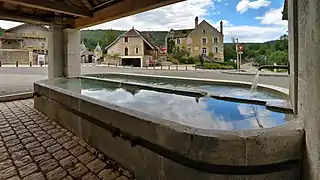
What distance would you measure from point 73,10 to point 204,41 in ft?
95.3

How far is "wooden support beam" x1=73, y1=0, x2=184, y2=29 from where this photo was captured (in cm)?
418

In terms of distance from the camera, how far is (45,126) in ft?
12.7

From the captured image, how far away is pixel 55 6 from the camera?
4.93 metres

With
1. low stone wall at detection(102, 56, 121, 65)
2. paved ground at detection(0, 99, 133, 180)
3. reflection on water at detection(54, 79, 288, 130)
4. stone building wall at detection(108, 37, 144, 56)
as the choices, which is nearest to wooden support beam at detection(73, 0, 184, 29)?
reflection on water at detection(54, 79, 288, 130)

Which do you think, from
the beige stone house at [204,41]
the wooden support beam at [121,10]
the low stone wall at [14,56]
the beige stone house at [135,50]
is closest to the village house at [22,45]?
the low stone wall at [14,56]

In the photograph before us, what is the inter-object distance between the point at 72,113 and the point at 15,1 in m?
2.32

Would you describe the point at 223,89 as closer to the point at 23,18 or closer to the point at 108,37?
the point at 23,18

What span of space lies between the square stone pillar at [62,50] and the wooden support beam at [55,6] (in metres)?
1.53

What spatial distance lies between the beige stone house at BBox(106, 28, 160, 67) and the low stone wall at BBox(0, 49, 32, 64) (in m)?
9.60

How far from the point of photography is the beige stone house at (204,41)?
1292 inches

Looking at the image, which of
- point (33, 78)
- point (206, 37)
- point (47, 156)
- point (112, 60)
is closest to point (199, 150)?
point (47, 156)

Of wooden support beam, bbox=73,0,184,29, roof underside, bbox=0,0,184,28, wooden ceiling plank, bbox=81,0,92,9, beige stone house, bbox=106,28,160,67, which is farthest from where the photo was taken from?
beige stone house, bbox=106,28,160,67

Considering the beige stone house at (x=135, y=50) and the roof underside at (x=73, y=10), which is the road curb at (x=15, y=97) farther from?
the beige stone house at (x=135, y=50)

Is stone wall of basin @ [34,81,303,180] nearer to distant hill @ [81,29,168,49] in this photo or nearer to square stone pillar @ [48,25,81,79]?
square stone pillar @ [48,25,81,79]
